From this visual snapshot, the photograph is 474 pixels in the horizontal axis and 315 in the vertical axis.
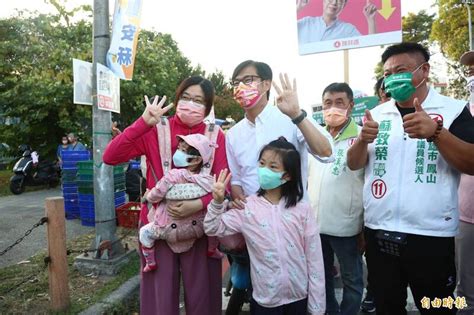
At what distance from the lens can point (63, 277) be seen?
11.0ft

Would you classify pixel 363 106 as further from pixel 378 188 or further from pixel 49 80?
pixel 49 80

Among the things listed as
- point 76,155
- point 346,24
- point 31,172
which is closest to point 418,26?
point 346,24

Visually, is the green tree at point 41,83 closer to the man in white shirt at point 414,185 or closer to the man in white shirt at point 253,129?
Result: the man in white shirt at point 253,129

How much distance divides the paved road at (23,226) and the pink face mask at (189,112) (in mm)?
3533

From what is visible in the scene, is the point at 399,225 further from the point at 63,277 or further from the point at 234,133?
the point at 63,277

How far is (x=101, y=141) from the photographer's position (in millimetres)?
4324

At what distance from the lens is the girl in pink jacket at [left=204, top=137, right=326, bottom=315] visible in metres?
2.32

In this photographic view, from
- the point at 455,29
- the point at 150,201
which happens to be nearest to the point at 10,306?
the point at 150,201

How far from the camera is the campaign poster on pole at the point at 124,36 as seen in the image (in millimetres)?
4125

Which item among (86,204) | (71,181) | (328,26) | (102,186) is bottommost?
(86,204)

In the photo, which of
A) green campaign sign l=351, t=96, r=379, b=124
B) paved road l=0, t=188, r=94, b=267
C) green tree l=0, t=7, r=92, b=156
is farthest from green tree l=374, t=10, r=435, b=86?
paved road l=0, t=188, r=94, b=267

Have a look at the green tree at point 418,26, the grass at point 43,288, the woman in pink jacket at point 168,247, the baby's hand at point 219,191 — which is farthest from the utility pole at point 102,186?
the green tree at point 418,26

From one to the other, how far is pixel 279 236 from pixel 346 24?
15.1 feet

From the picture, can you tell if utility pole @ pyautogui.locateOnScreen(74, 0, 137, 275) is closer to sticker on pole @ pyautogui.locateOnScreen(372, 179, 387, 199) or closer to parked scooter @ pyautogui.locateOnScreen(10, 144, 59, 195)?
sticker on pole @ pyautogui.locateOnScreen(372, 179, 387, 199)
